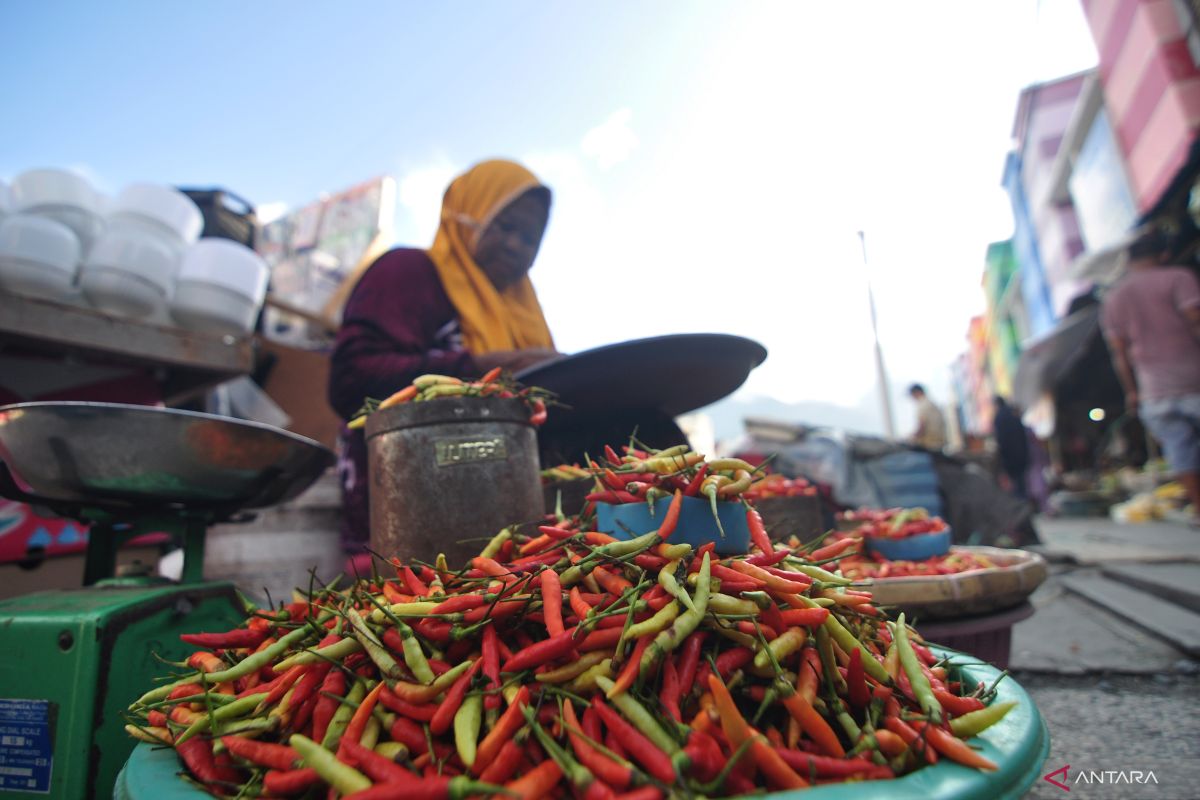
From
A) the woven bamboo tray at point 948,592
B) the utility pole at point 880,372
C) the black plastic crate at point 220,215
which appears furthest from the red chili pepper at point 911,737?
the utility pole at point 880,372

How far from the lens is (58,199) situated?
3.38 m

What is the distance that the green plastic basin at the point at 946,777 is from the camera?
806mm

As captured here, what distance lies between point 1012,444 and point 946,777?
11.5 metres

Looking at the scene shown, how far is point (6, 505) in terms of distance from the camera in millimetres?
2949

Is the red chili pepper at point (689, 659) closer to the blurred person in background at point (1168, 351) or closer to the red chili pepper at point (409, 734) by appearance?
the red chili pepper at point (409, 734)

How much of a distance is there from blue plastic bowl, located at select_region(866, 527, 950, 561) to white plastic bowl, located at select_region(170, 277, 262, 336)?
4112 mm

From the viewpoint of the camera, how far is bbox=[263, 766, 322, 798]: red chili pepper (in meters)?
0.94

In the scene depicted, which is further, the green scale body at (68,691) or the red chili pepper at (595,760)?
the green scale body at (68,691)

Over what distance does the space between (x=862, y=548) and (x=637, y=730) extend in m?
2.44

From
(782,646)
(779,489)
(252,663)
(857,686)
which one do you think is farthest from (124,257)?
(857,686)

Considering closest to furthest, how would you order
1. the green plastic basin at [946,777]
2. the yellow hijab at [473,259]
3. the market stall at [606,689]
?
the green plastic basin at [946,777]
the market stall at [606,689]
the yellow hijab at [473,259]

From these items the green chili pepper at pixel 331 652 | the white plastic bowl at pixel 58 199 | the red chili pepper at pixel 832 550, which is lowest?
the green chili pepper at pixel 331 652

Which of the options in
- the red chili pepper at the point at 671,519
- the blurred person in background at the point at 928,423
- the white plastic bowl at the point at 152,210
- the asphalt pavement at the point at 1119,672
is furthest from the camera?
the blurred person in background at the point at 928,423

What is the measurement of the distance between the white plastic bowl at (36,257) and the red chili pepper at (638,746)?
3.80 meters
